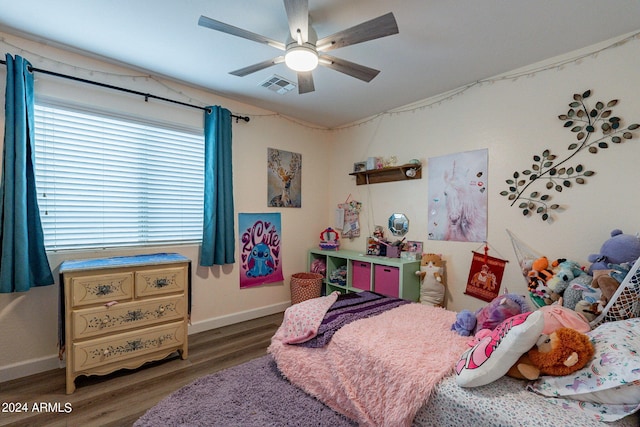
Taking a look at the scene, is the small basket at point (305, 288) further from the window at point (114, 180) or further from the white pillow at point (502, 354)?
the white pillow at point (502, 354)

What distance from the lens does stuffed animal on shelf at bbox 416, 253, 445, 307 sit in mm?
2820

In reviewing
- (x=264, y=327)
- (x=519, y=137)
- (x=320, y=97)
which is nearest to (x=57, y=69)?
(x=320, y=97)

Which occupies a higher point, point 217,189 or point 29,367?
point 217,189

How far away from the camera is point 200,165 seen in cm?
312

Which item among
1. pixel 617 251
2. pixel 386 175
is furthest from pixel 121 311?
pixel 617 251

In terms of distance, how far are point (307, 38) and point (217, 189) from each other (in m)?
1.77

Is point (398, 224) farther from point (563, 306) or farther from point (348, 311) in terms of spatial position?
point (563, 306)

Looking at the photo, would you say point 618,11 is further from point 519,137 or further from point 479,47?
point 519,137

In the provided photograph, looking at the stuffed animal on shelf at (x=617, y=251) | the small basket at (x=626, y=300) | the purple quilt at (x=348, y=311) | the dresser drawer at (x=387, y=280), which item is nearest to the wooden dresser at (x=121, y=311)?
the purple quilt at (x=348, y=311)

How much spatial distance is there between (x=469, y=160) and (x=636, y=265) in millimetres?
1440

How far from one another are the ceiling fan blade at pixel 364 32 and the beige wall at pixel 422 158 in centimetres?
156

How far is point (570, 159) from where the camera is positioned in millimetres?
2219

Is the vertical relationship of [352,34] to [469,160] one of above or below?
above

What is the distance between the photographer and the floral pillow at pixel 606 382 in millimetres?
1048
